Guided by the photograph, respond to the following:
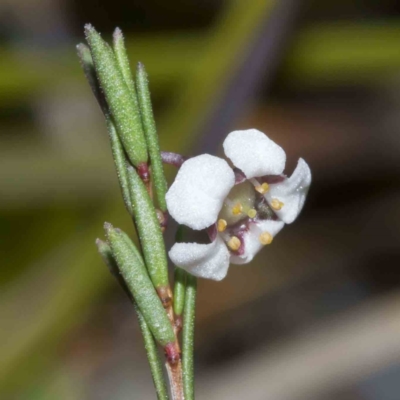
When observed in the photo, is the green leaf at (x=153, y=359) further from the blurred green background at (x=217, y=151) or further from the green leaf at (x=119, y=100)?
the blurred green background at (x=217, y=151)

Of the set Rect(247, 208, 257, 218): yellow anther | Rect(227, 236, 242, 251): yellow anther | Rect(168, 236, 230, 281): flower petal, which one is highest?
Rect(247, 208, 257, 218): yellow anther

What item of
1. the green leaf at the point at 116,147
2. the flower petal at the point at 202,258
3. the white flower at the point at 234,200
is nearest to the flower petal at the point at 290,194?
the white flower at the point at 234,200

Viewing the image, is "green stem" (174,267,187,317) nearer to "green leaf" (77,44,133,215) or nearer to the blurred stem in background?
"green leaf" (77,44,133,215)

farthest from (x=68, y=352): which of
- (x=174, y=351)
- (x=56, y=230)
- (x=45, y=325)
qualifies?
(x=174, y=351)

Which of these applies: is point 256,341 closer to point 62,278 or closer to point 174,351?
point 62,278

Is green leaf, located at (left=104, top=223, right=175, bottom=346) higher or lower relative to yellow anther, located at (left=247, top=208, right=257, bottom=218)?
lower

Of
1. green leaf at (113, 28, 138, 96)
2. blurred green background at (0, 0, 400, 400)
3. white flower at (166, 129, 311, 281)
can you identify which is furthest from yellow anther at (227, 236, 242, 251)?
blurred green background at (0, 0, 400, 400)

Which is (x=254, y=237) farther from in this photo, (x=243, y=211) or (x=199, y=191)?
(x=199, y=191)
